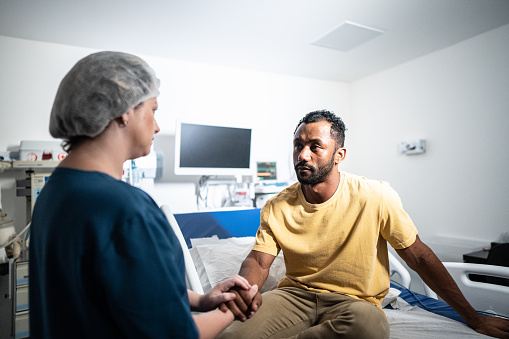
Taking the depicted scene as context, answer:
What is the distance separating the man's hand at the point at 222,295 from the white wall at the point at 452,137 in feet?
9.46

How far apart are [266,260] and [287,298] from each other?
0.19m

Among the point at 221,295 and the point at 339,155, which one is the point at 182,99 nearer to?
the point at 339,155

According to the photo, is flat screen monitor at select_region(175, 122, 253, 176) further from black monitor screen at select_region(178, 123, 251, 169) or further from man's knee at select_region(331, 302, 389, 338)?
man's knee at select_region(331, 302, 389, 338)

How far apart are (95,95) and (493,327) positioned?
156 cm

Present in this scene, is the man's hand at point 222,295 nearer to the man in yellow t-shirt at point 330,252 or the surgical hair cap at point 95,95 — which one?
the man in yellow t-shirt at point 330,252

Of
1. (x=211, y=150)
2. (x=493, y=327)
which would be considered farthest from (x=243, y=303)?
(x=211, y=150)

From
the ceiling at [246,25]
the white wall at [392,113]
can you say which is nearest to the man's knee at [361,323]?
the ceiling at [246,25]

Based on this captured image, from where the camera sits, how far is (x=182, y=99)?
3531 millimetres

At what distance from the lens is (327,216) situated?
152cm

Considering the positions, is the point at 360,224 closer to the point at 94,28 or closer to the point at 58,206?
the point at 58,206

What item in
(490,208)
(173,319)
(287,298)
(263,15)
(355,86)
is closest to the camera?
(173,319)

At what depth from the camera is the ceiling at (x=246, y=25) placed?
2453mm

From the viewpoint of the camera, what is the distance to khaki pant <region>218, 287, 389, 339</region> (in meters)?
1.18

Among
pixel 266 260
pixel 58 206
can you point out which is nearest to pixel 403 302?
pixel 266 260
